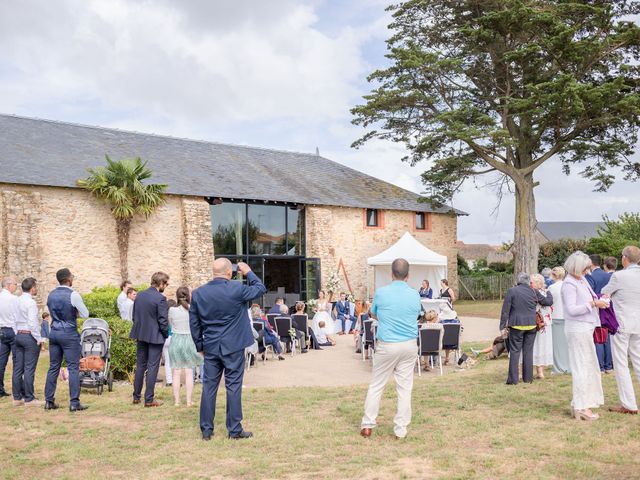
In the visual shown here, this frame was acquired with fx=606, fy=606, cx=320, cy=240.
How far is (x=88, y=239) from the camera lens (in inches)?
723

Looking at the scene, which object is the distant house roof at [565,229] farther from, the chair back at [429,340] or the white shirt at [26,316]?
the white shirt at [26,316]

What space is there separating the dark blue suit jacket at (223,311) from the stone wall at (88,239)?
42.0ft

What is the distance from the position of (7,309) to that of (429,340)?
20.9ft

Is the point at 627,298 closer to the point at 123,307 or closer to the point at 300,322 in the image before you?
the point at 123,307

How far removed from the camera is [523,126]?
23672 mm

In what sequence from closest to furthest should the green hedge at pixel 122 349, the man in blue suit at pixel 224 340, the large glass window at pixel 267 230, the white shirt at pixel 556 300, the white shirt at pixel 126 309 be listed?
the man in blue suit at pixel 224 340 < the white shirt at pixel 556 300 < the green hedge at pixel 122 349 < the white shirt at pixel 126 309 < the large glass window at pixel 267 230

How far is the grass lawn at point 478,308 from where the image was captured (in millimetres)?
22462

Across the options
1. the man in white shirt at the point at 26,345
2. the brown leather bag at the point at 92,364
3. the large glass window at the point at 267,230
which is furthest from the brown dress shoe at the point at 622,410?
the large glass window at the point at 267,230

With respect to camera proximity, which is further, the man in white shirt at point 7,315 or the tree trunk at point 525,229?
the tree trunk at point 525,229

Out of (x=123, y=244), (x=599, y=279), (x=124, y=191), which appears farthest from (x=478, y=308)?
(x=599, y=279)

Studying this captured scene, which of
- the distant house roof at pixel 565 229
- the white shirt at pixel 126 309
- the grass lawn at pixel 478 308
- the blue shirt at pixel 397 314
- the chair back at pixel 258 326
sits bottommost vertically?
the grass lawn at pixel 478 308

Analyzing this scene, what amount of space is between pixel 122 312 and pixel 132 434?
4677 mm

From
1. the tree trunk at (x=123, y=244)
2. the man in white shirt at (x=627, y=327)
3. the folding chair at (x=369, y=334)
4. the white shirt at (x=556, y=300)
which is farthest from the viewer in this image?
the tree trunk at (x=123, y=244)

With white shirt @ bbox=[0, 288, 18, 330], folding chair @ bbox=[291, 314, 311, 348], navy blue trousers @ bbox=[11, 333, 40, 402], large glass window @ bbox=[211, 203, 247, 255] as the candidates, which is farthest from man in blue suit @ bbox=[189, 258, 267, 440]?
large glass window @ bbox=[211, 203, 247, 255]
